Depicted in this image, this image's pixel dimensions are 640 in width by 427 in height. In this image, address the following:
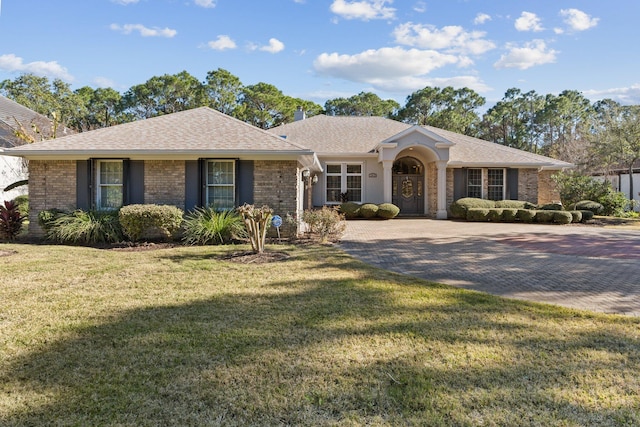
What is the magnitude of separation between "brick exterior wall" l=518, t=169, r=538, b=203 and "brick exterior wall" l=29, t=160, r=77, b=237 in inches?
834

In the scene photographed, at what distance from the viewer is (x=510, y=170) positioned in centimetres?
2091

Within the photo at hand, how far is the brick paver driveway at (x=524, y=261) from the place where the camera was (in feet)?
19.7

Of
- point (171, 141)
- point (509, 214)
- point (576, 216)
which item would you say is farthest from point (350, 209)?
point (576, 216)

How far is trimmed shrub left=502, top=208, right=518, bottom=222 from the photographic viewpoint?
18.2 metres

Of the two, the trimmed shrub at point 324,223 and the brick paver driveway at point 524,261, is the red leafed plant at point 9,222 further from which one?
the brick paver driveway at point 524,261

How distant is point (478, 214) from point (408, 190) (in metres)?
4.85

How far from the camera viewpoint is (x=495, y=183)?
21.1m

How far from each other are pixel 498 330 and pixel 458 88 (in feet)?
145

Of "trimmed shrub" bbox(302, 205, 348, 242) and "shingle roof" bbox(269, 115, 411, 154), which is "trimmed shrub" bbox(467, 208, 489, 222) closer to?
"shingle roof" bbox(269, 115, 411, 154)

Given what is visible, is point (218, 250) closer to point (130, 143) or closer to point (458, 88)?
point (130, 143)

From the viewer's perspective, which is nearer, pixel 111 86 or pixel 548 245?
pixel 548 245

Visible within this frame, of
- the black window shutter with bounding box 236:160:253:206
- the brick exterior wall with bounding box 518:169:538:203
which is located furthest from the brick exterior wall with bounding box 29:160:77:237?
the brick exterior wall with bounding box 518:169:538:203

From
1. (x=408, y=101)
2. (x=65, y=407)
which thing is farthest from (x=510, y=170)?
(x=408, y=101)

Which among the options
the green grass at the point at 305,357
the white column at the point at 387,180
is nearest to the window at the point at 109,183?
the green grass at the point at 305,357
